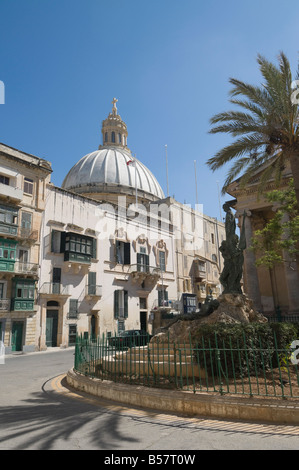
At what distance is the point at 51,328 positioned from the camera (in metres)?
28.9

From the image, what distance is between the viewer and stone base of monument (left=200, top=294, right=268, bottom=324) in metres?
11.4

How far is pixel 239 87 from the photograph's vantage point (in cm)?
1388

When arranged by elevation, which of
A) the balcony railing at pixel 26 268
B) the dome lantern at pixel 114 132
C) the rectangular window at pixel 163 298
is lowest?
the rectangular window at pixel 163 298

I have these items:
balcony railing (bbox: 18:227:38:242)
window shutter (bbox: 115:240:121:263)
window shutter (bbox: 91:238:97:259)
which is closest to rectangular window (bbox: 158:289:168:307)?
window shutter (bbox: 115:240:121:263)

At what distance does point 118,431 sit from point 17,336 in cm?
2310

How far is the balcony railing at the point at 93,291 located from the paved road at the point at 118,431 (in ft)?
78.2

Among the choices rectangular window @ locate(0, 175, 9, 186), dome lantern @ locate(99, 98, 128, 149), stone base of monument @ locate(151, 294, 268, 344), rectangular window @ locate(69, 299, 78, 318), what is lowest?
stone base of monument @ locate(151, 294, 268, 344)

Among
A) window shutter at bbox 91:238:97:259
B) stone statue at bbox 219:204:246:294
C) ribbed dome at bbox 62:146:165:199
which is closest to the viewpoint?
stone statue at bbox 219:204:246:294

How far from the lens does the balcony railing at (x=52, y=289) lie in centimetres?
2855

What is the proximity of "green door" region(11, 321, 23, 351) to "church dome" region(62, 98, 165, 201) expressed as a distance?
29.5 meters

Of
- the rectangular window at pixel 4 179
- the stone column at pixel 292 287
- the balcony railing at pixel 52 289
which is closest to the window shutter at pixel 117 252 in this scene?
the balcony railing at pixel 52 289

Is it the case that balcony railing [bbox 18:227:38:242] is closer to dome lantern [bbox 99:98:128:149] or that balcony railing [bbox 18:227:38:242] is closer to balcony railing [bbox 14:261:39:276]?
balcony railing [bbox 14:261:39:276]

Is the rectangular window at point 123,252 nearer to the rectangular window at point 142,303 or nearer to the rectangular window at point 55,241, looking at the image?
the rectangular window at point 142,303
